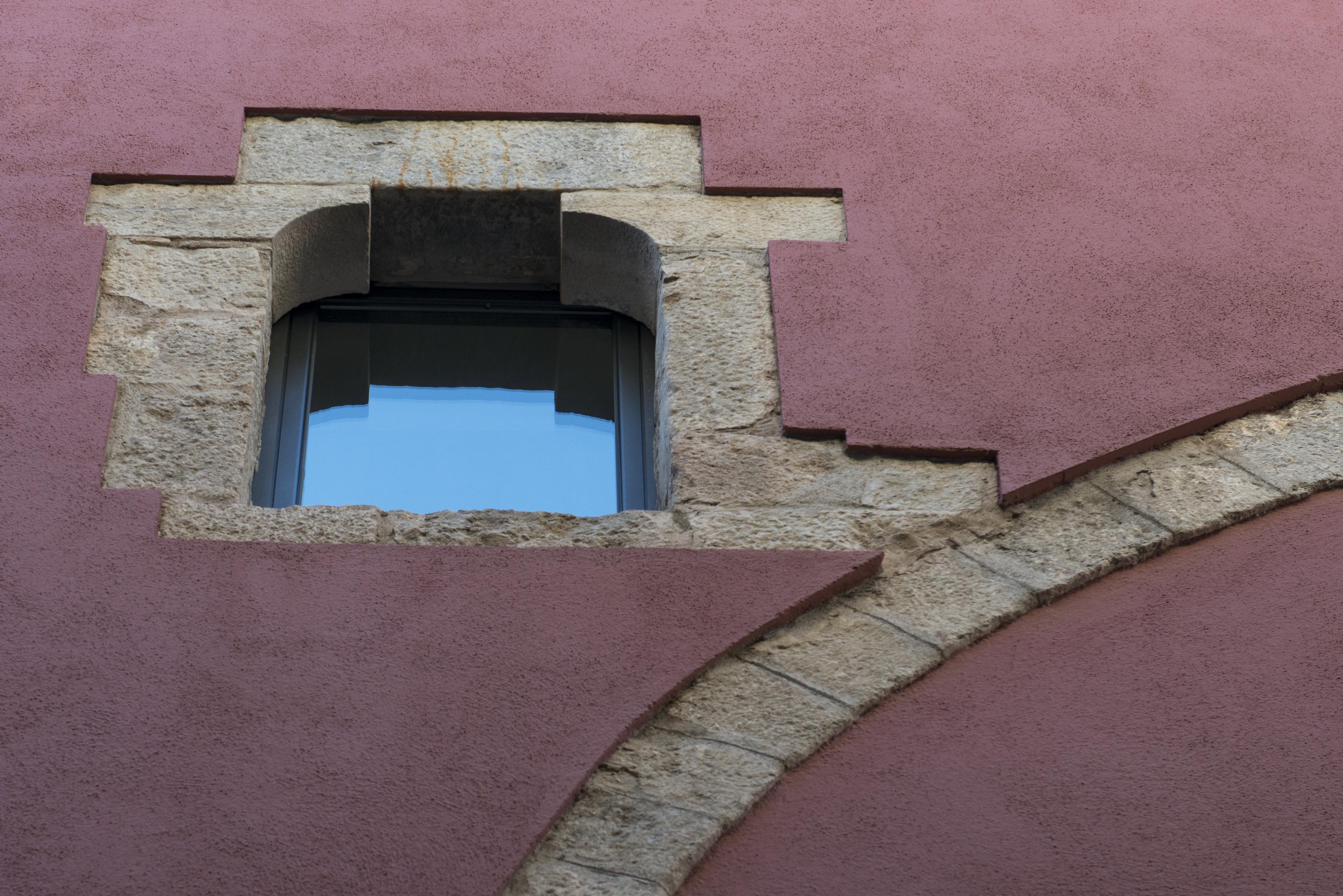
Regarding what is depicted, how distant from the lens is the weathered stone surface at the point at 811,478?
9.85 feet

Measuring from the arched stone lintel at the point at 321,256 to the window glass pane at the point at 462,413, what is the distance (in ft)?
0.38

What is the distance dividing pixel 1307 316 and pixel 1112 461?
633mm

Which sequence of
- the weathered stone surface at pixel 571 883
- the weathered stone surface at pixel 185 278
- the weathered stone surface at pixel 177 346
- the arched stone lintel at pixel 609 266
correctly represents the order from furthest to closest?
the arched stone lintel at pixel 609 266
the weathered stone surface at pixel 185 278
the weathered stone surface at pixel 177 346
the weathered stone surface at pixel 571 883

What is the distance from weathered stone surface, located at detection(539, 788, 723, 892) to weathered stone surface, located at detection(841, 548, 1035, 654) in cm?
55

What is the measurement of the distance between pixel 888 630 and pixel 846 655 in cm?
10

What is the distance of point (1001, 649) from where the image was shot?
282 cm

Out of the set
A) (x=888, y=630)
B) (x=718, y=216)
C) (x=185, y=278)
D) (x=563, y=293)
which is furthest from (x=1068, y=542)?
(x=185, y=278)

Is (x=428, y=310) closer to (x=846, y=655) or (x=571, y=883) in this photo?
(x=846, y=655)

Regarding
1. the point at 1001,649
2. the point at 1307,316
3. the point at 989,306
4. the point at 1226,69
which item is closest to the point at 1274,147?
the point at 1226,69

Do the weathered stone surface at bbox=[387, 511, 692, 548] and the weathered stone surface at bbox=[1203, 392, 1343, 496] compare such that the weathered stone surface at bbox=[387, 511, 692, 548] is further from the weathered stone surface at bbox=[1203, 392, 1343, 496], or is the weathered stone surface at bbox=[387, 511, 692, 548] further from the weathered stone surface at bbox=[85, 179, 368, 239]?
the weathered stone surface at bbox=[1203, 392, 1343, 496]

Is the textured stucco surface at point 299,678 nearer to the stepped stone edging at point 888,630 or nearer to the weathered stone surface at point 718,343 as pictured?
the stepped stone edging at point 888,630

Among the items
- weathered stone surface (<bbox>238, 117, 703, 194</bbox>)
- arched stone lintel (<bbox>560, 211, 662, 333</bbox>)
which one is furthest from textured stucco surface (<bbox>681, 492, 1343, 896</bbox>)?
weathered stone surface (<bbox>238, 117, 703, 194</bbox>)

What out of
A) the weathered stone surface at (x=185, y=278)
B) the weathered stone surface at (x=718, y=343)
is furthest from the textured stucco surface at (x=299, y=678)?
the weathered stone surface at (x=718, y=343)

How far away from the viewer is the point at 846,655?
2.78m
